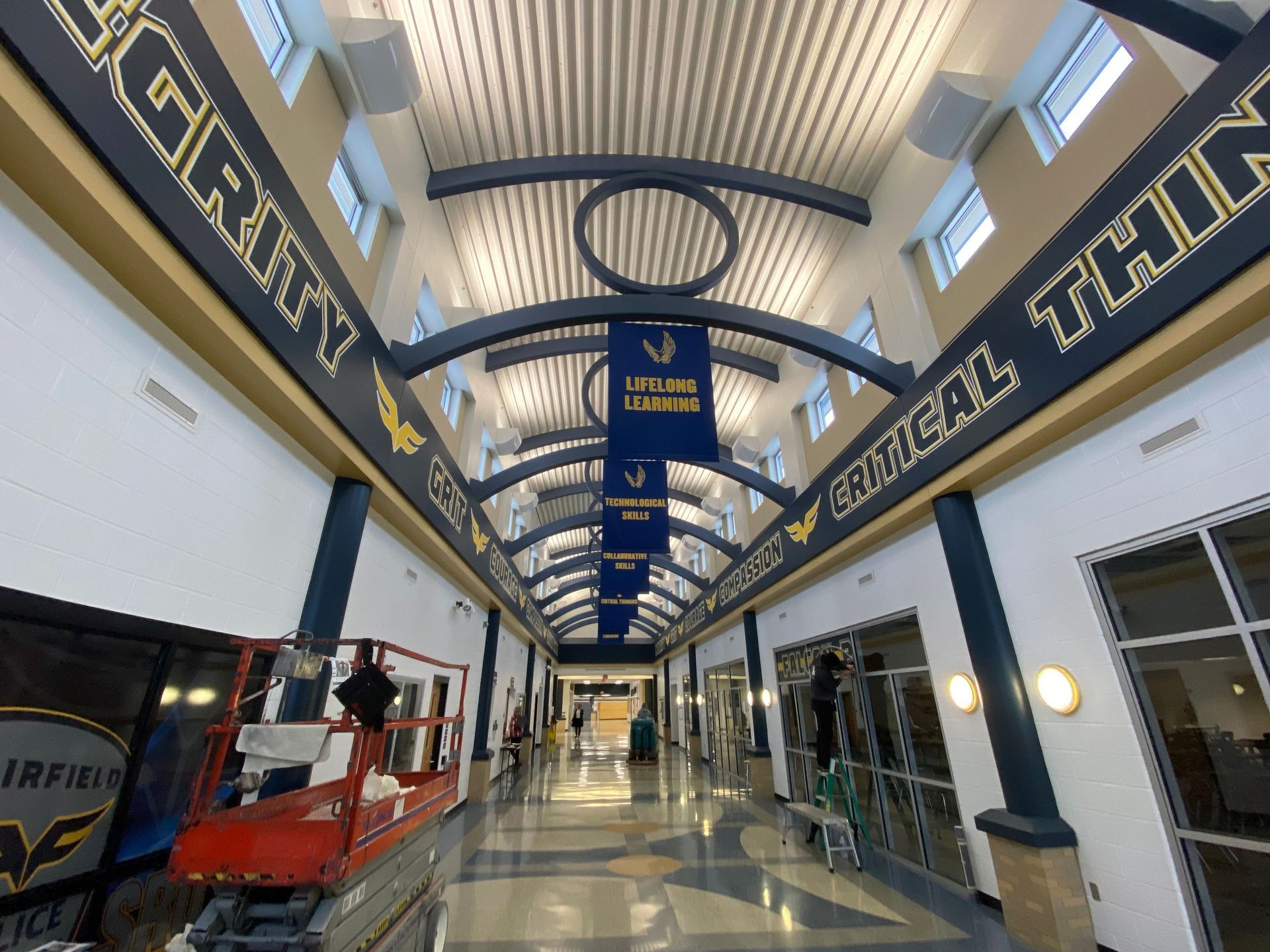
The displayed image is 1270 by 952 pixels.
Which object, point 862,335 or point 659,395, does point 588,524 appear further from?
point 659,395

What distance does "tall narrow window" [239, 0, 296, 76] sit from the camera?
3393mm

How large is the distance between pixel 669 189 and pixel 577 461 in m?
4.89

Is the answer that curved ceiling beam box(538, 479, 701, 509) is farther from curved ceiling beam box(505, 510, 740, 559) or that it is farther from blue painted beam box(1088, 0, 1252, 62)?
blue painted beam box(1088, 0, 1252, 62)

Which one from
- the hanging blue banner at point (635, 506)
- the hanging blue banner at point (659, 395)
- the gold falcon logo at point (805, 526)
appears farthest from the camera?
the hanging blue banner at point (635, 506)

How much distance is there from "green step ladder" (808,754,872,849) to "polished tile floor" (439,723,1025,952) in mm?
514

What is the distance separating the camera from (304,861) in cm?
208

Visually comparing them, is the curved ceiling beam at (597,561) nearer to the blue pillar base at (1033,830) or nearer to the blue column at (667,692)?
the blue column at (667,692)

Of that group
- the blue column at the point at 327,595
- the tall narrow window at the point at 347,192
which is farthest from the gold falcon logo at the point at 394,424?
the tall narrow window at the point at 347,192

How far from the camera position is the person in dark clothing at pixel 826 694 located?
245 inches

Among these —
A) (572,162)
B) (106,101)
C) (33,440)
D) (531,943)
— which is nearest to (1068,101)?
(572,162)

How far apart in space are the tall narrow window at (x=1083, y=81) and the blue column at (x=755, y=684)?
29.3 ft

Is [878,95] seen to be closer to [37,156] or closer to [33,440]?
[37,156]

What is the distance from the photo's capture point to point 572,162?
5574 millimetres

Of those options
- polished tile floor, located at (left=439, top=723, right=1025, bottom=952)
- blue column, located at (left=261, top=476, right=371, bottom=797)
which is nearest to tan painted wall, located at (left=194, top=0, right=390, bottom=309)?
blue column, located at (left=261, top=476, right=371, bottom=797)
